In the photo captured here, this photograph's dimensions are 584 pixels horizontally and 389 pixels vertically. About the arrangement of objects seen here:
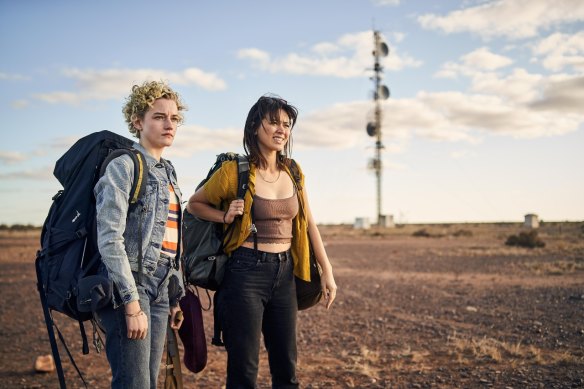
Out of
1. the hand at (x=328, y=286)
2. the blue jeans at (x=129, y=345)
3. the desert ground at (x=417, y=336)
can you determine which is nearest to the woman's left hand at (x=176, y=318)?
the blue jeans at (x=129, y=345)

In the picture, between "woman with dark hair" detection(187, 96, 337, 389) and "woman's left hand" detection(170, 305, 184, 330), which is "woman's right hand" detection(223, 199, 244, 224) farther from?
"woman's left hand" detection(170, 305, 184, 330)

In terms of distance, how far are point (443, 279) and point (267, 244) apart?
426 inches

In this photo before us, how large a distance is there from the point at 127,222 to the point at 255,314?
77 cm

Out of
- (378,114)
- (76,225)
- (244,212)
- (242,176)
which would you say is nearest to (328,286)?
(244,212)

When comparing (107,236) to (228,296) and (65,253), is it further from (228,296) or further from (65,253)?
(228,296)

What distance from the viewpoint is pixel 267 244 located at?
2.77 meters

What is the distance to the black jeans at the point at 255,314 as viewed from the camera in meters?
2.68

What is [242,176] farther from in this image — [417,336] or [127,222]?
[417,336]

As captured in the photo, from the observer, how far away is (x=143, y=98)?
261 centimetres

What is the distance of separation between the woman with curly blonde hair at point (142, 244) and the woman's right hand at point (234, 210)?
24 centimetres

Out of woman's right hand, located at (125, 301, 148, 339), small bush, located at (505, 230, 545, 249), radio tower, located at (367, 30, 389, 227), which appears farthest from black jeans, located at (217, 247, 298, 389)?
radio tower, located at (367, 30, 389, 227)

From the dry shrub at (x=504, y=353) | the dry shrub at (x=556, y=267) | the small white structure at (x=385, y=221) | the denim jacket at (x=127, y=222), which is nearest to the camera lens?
the denim jacket at (x=127, y=222)

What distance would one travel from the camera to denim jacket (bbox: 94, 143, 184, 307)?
2234mm

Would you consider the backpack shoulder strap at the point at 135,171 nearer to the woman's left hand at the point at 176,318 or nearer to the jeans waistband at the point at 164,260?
the jeans waistband at the point at 164,260
